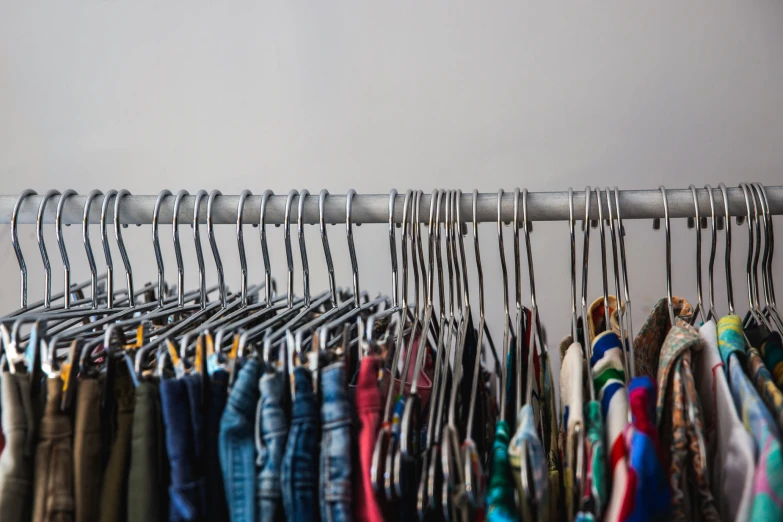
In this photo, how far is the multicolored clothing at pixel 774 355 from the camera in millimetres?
457

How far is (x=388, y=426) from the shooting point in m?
0.43

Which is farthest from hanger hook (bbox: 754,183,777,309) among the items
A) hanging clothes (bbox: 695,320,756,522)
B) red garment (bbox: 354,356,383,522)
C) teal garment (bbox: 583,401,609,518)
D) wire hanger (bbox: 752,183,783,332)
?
red garment (bbox: 354,356,383,522)

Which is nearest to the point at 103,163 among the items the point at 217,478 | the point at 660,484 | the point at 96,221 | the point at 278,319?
the point at 96,221

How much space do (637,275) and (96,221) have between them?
0.85 metres

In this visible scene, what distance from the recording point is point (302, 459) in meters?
0.41

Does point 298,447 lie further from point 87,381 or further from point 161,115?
point 161,115

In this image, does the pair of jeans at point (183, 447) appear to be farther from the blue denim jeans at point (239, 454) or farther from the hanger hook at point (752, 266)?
the hanger hook at point (752, 266)

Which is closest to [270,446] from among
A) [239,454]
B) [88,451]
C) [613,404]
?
[239,454]

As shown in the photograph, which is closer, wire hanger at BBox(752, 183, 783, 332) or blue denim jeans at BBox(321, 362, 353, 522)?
blue denim jeans at BBox(321, 362, 353, 522)

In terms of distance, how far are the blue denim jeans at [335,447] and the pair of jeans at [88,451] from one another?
154 mm

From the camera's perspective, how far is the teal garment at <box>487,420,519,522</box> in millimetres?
393

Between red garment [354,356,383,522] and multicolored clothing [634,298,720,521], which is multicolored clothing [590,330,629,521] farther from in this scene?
red garment [354,356,383,522]

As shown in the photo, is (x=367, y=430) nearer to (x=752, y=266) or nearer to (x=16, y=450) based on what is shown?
(x=16, y=450)

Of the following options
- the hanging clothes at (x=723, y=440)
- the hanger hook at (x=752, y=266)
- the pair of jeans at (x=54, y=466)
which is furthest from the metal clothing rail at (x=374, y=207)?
the pair of jeans at (x=54, y=466)
